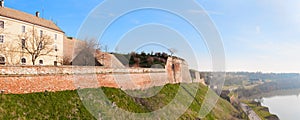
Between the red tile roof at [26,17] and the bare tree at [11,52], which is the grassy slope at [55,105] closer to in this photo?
the bare tree at [11,52]

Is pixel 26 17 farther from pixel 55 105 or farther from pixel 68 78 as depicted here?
pixel 55 105

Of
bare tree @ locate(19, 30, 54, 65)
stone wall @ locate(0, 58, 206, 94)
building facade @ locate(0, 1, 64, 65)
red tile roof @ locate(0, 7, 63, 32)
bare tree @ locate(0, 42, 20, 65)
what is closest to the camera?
stone wall @ locate(0, 58, 206, 94)

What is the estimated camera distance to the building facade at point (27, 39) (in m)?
24.9

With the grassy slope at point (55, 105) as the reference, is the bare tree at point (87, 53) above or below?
above

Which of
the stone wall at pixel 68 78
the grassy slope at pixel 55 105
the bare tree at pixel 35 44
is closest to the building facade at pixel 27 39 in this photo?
the bare tree at pixel 35 44

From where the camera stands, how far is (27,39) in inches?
1083

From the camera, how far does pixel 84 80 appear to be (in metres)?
18.4

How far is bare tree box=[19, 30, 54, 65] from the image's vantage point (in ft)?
89.1

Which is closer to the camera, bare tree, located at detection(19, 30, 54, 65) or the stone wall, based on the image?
the stone wall

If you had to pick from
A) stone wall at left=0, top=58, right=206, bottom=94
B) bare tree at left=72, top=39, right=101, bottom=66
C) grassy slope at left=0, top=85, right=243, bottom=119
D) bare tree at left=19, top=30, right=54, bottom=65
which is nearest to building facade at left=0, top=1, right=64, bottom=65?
bare tree at left=19, top=30, right=54, bottom=65

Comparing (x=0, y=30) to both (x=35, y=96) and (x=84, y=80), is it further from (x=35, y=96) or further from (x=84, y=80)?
(x=35, y=96)

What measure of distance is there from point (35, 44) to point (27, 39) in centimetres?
139

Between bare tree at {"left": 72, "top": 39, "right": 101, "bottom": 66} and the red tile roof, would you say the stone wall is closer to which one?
bare tree at {"left": 72, "top": 39, "right": 101, "bottom": 66}

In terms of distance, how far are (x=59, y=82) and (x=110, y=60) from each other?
17749mm
